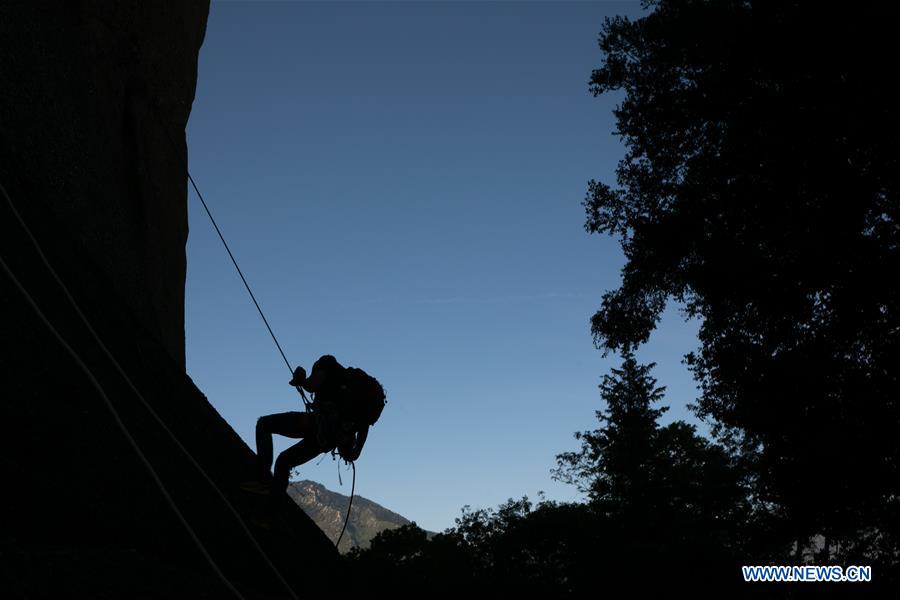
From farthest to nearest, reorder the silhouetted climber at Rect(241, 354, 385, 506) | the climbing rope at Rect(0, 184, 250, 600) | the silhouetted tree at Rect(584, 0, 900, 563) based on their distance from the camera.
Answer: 1. the silhouetted tree at Rect(584, 0, 900, 563)
2. the silhouetted climber at Rect(241, 354, 385, 506)
3. the climbing rope at Rect(0, 184, 250, 600)

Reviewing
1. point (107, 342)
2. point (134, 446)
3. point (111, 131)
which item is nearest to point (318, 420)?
point (107, 342)

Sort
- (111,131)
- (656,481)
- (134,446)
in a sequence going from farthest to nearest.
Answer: (656,481) → (111,131) → (134,446)

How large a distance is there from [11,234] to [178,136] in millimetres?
8180

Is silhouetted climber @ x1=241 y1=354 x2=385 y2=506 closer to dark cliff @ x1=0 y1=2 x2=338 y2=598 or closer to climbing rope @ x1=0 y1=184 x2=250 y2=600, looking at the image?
dark cliff @ x1=0 y1=2 x2=338 y2=598

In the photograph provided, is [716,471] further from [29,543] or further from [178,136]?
[29,543]

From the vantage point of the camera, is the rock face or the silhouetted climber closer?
the silhouetted climber

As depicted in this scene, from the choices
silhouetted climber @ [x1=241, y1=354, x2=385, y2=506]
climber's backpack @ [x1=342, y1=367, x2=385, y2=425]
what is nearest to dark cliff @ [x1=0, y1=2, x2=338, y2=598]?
silhouetted climber @ [x1=241, y1=354, x2=385, y2=506]

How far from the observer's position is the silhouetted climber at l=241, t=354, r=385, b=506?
6805mm

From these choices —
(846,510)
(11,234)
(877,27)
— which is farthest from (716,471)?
(11,234)

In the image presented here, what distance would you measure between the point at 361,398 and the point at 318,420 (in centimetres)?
48

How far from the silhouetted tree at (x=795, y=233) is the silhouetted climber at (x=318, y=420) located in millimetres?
9846

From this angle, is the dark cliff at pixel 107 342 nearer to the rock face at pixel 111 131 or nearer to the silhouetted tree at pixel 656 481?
the rock face at pixel 111 131

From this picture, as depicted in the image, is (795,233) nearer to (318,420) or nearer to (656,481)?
(318,420)

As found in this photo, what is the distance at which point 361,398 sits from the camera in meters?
7.05
